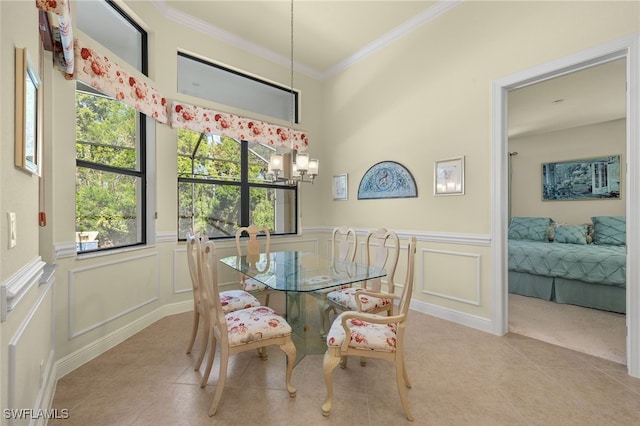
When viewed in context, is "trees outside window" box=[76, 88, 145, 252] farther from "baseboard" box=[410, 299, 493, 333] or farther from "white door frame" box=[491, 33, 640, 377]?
"white door frame" box=[491, 33, 640, 377]

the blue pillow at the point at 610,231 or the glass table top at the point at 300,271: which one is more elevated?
the blue pillow at the point at 610,231

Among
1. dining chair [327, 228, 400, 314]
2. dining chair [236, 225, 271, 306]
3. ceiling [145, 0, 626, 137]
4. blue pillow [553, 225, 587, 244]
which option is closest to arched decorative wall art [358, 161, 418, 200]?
dining chair [327, 228, 400, 314]

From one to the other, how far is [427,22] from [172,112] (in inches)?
121

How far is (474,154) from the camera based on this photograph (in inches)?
114

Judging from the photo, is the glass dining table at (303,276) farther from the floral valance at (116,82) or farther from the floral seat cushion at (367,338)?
the floral valance at (116,82)

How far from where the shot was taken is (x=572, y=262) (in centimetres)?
346

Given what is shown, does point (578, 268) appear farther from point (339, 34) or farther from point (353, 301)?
point (339, 34)

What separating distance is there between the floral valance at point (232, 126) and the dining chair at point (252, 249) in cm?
112

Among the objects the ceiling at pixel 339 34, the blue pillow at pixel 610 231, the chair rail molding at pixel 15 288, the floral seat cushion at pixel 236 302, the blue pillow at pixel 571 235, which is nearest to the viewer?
the chair rail molding at pixel 15 288

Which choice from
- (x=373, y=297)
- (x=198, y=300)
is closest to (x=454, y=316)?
(x=373, y=297)

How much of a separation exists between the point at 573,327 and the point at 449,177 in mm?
1934

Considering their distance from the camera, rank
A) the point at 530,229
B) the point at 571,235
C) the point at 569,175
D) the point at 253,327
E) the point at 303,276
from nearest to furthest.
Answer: the point at 253,327 → the point at 303,276 → the point at 571,235 → the point at 530,229 → the point at 569,175

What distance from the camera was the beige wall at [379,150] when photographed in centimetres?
207

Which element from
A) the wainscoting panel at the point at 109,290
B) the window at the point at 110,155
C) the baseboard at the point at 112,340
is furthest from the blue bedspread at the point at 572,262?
the window at the point at 110,155
